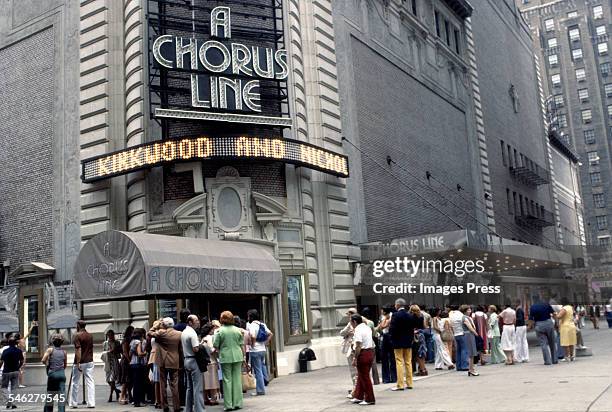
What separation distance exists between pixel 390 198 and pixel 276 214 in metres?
8.15

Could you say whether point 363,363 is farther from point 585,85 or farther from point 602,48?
point 602,48

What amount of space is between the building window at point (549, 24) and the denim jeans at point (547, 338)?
313 ft

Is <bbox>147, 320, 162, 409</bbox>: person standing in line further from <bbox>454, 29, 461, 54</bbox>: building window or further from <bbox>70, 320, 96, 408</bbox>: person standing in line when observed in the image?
<bbox>454, 29, 461, 54</bbox>: building window

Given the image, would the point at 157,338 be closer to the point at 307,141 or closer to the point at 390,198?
the point at 307,141

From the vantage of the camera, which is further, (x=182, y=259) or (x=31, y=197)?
(x=31, y=197)

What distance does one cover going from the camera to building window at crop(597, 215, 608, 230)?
9762 cm

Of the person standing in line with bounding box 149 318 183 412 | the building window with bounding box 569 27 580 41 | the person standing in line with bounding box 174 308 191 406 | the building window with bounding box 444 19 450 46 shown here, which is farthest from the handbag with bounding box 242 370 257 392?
the building window with bounding box 569 27 580 41

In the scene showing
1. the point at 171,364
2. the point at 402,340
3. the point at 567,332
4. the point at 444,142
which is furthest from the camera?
the point at 444,142

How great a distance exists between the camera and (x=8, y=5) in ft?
86.5

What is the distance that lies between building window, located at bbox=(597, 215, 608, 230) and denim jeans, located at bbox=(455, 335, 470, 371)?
88.5m

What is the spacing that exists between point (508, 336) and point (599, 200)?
87915mm

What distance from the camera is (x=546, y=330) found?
17.5 meters

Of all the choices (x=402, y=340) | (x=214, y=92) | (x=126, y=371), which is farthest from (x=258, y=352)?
(x=214, y=92)

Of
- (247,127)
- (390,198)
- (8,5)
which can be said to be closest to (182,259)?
(247,127)
